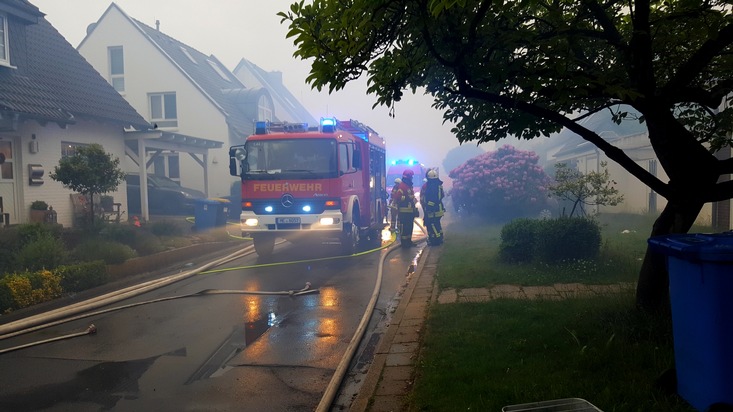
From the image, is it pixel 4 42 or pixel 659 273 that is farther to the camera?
pixel 4 42

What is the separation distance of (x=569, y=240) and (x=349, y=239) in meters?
4.92

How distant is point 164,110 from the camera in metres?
26.1

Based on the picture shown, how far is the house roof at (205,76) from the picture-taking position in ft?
83.7

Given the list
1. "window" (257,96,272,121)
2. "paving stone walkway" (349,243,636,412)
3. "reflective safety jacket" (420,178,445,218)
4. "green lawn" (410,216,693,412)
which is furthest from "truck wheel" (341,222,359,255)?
"window" (257,96,272,121)

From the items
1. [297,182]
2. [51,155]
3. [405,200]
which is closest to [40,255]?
[297,182]

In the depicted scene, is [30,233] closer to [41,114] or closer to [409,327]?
[41,114]

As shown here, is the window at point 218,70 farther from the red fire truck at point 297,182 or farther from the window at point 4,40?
the red fire truck at point 297,182

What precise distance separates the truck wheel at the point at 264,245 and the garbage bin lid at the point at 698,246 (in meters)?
9.59

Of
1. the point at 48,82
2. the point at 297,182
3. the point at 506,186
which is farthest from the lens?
the point at 506,186

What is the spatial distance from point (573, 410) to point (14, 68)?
52.4 ft

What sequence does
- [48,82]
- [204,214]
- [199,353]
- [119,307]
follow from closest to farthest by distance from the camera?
[199,353] < [119,307] < [48,82] < [204,214]

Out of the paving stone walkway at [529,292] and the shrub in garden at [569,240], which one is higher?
the shrub in garden at [569,240]

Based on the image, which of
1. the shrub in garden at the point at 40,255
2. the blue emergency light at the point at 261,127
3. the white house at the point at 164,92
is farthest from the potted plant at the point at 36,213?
the white house at the point at 164,92

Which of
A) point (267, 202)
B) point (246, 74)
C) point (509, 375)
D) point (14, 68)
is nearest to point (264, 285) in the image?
point (267, 202)
